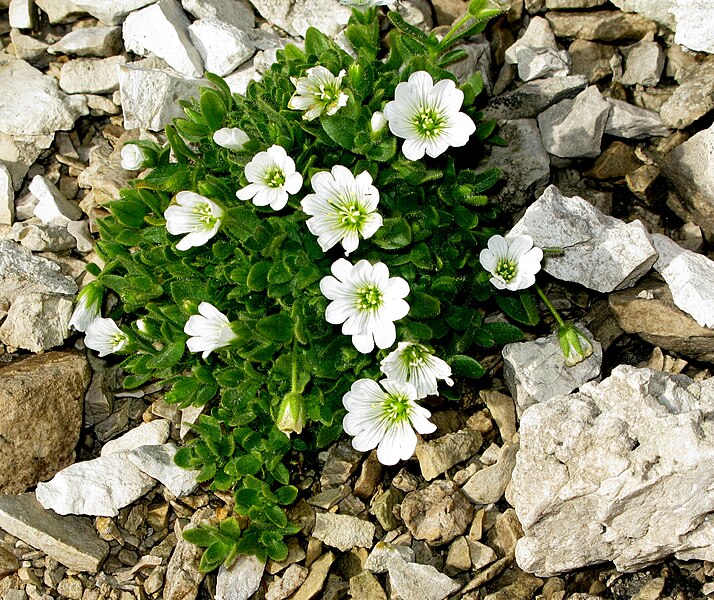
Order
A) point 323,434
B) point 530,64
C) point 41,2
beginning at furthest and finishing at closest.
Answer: point 41,2, point 530,64, point 323,434

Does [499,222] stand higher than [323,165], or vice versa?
[323,165]

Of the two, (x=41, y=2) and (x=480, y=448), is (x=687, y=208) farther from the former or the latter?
(x=41, y=2)

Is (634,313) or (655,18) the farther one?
(655,18)

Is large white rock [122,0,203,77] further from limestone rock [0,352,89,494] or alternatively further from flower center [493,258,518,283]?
flower center [493,258,518,283]

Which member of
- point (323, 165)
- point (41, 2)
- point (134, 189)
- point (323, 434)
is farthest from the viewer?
point (41, 2)

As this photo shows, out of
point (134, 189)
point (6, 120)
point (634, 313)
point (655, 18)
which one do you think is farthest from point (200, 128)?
point (655, 18)

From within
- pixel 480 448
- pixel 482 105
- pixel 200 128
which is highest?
pixel 200 128
